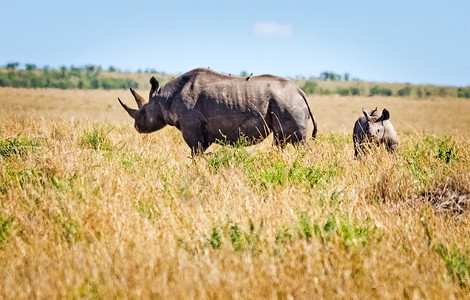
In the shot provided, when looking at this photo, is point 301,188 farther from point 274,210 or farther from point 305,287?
point 305,287

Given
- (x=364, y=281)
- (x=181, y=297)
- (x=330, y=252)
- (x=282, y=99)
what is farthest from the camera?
(x=282, y=99)

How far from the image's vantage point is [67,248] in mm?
4219

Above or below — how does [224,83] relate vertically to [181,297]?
above

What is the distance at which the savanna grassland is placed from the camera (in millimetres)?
3490

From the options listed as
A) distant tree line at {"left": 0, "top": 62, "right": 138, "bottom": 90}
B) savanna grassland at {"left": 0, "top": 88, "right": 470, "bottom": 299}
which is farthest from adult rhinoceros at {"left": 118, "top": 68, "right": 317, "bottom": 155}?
distant tree line at {"left": 0, "top": 62, "right": 138, "bottom": 90}

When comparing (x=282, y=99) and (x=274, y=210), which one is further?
(x=282, y=99)

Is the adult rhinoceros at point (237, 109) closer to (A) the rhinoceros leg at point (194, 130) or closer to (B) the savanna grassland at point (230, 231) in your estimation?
(A) the rhinoceros leg at point (194, 130)

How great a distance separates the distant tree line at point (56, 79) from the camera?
5809cm

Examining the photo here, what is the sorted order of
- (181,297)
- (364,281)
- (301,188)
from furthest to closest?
1. (301,188)
2. (364,281)
3. (181,297)

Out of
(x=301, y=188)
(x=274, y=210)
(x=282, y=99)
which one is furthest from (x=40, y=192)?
(x=282, y=99)

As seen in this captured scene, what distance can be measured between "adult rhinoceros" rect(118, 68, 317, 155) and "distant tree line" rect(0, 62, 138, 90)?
5098cm

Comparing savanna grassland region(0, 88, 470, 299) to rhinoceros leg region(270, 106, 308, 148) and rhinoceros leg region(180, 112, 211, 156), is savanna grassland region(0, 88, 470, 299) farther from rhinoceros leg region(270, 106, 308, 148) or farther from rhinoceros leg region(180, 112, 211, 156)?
rhinoceros leg region(180, 112, 211, 156)

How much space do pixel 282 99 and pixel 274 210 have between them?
4025 millimetres

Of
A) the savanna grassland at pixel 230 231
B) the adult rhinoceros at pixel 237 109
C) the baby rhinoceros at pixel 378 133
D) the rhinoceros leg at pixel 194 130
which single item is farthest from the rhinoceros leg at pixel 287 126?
the savanna grassland at pixel 230 231
